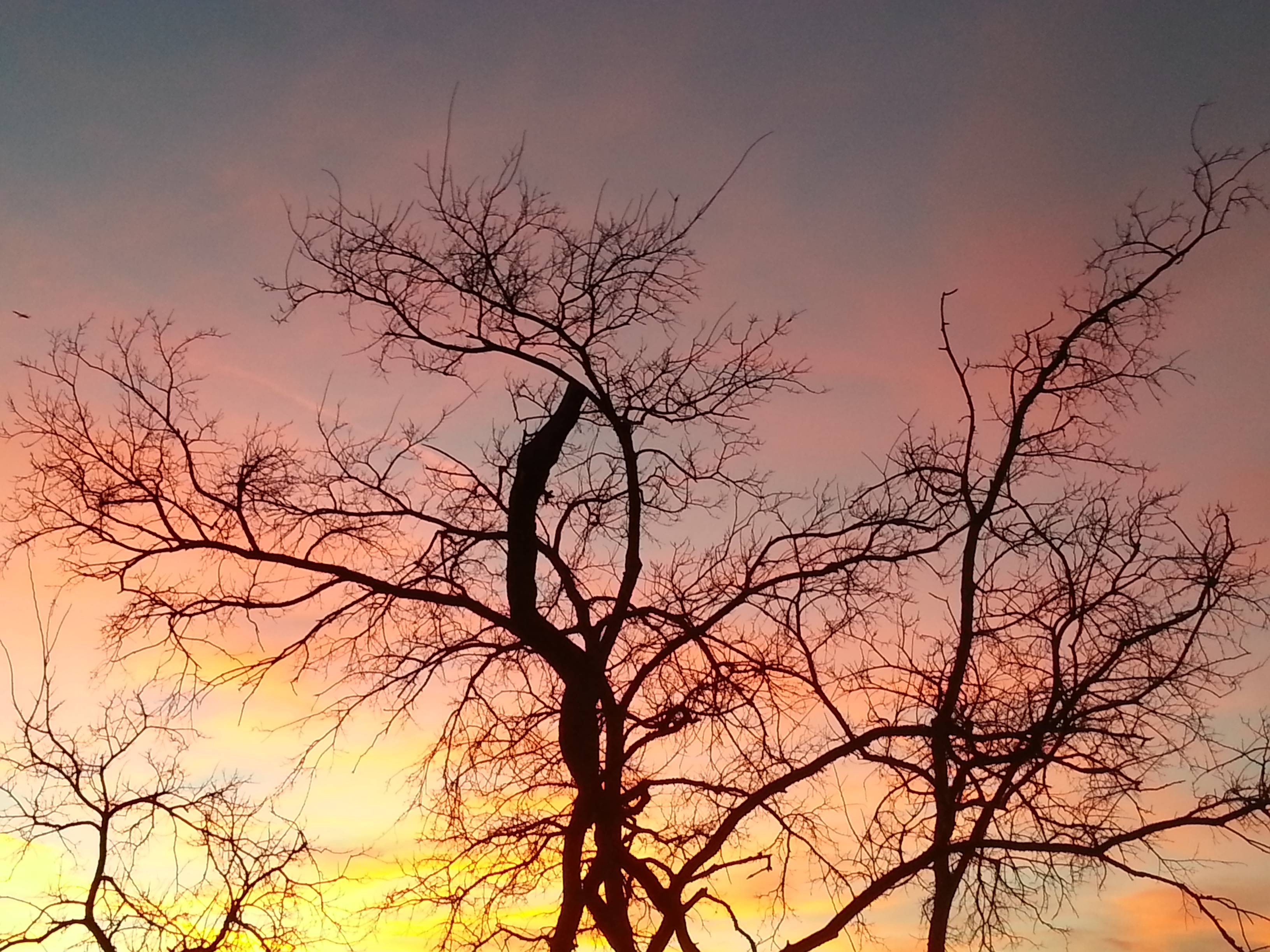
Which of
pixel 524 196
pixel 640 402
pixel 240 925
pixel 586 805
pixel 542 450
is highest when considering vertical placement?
pixel 524 196

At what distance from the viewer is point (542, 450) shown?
9.12 metres

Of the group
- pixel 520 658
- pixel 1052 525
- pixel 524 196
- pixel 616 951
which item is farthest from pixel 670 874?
pixel 524 196

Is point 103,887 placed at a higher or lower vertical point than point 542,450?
lower

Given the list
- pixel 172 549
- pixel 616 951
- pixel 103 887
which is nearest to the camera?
pixel 103 887

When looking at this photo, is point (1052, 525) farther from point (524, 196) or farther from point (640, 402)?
point (524, 196)

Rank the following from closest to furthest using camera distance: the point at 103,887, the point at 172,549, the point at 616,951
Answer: the point at 103,887 < the point at 172,549 < the point at 616,951

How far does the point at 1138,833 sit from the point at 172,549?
24.6 feet

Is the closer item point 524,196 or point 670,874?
point 524,196

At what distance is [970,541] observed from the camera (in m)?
9.14

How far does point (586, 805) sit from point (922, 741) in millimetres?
2697

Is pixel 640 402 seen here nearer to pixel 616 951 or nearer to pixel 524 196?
pixel 524 196

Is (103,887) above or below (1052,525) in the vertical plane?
below

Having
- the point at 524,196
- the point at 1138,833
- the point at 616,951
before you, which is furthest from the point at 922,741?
the point at 524,196

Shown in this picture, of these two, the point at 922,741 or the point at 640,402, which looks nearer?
the point at 922,741
